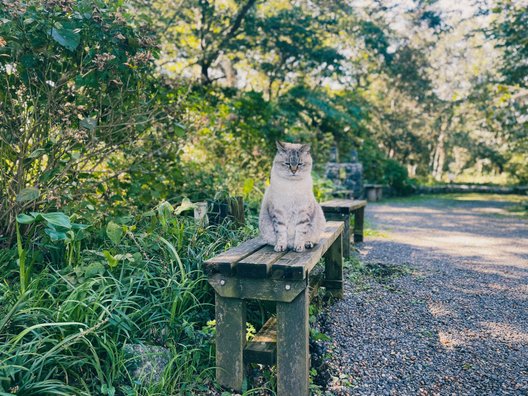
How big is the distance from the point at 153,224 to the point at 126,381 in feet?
4.19

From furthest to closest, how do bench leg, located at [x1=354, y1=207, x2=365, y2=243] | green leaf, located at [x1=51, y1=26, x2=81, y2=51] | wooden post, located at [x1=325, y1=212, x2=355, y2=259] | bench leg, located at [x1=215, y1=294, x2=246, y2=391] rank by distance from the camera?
bench leg, located at [x1=354, y1=207, x2=365, y2=243] < wooden post, located at [x1=325, y1=212, x2=355, y2=259] < green leaf, located at [x1=51, y1=26, x2=81, y2=51] < bench leg, located at [x1=215, y1=294, x2=246, y2=391]

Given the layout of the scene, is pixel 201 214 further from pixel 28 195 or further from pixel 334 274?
pixel 28 195

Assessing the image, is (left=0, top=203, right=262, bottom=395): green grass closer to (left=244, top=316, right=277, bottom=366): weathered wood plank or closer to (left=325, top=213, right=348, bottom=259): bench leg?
(left=244, top=316, right=277, bottom=366): weathered wood plank

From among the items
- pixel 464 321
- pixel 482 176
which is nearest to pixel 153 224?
pixel 464 321

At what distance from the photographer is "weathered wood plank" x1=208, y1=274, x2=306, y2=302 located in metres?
2.29

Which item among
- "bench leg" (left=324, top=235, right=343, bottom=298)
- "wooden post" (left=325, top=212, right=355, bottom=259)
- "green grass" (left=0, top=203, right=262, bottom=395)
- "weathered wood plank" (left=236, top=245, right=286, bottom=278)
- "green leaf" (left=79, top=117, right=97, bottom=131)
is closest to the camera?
"green grass" (left=0, top=203, right=262, bottom=395)

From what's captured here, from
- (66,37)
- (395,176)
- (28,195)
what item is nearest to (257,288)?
(28,195)

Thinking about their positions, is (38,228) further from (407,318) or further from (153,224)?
(407,318)

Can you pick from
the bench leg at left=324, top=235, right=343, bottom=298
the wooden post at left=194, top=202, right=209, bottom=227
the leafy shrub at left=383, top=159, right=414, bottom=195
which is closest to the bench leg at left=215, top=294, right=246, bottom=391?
the wooden post at left=194, top=202, right=209, bottom=227

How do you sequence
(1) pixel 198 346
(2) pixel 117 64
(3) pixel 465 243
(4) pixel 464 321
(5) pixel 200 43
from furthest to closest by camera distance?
(5) pixel 200 43, (3) pixel 465 243, (4) pixel 464 321, (2) pixel 117 64, (1) pixel 198 346

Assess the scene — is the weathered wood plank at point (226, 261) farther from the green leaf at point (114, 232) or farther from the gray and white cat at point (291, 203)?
the green leaf at point (114, 232)

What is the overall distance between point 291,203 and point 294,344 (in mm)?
867

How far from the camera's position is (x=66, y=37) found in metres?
2.84

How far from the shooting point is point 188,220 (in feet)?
13.0
